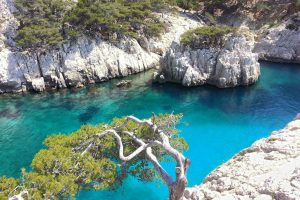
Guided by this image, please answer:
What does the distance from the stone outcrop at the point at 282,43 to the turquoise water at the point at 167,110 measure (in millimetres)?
3484

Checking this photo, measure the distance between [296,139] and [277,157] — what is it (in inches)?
84.6

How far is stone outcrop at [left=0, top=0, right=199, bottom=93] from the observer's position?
41.2m

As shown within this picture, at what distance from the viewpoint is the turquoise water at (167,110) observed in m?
24.5

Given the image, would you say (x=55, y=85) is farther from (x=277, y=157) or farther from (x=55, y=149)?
(x=277, y=157)

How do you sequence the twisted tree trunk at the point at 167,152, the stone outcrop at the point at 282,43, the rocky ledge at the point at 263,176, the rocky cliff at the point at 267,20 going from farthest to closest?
1. the rocky cliff at the point at 267,20
2. the stone outcrop at the point at 282,43
3. the twisted tree trunk at the point at 167,152
4. the rocky ledge at the point at 263,176

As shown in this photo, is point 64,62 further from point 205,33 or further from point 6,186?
point 6,186

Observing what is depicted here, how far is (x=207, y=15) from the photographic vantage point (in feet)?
199

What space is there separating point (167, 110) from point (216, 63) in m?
10.9

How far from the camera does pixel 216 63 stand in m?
39.7

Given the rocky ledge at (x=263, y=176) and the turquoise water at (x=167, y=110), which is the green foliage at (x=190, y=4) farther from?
the rocky ledge at (x=263, y=176)

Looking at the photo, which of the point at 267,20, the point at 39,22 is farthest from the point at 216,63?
the point at 39,22

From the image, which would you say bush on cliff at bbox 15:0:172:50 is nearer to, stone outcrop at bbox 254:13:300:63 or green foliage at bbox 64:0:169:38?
green foliage at bbox 64:0:169:38

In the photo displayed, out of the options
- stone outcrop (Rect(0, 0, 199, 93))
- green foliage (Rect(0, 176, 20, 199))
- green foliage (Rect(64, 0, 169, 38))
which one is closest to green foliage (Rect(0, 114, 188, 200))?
green foliage (Rect(0, 176, 20, 199))

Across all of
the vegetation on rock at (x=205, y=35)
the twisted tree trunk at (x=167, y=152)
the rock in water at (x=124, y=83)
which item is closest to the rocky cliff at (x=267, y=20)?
the vegetation on rock at (x=205, y=35)
